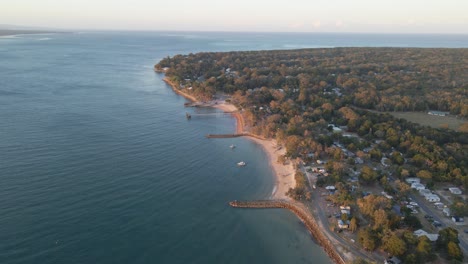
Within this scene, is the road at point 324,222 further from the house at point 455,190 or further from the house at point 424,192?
the house at point 455,190

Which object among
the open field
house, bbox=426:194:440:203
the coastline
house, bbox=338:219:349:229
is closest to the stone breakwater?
the coastline

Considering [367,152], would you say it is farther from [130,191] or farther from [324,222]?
[130,191]

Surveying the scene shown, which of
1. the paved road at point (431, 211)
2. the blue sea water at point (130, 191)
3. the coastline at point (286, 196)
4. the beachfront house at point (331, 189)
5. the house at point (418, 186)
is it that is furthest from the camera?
the house at point (418, 186)

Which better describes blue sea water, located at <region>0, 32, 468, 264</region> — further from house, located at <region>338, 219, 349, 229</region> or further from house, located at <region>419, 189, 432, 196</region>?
house, located at <region>419, 189, 432, 196</region>

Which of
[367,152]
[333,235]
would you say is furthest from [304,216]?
[367,152]

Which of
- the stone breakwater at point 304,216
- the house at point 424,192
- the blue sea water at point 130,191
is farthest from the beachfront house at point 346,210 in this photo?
the house at point 424,192

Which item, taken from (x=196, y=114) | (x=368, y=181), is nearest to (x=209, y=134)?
(x=196, y=114)

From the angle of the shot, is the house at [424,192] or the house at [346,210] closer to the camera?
the house at [346,210]
